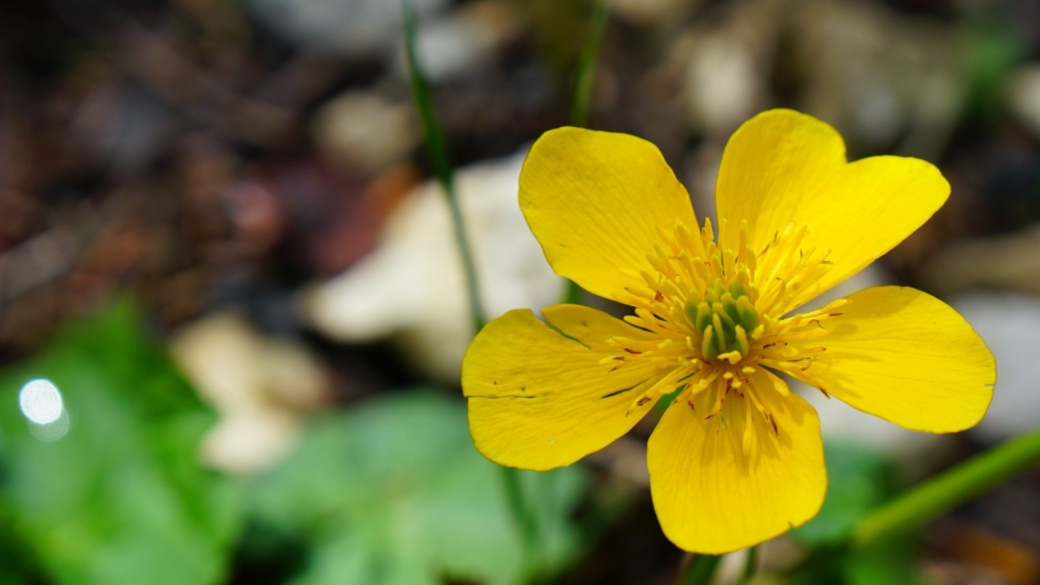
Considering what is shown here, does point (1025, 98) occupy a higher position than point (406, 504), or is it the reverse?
point (1025, 98)

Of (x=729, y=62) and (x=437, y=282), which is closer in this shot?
(x=437, y=282)

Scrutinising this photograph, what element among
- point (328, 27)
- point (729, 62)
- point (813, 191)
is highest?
point (328, 27)

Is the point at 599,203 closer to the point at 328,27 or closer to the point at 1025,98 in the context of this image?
the point at 328,27

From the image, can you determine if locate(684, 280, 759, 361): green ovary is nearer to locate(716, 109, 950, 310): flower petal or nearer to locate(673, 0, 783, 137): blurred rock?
locate(716, 109, 950, 310): flower petal

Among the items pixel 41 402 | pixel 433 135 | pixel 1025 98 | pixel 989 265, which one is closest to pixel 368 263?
pixel 41 402

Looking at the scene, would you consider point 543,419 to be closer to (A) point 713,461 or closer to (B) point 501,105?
(A) point 713,461

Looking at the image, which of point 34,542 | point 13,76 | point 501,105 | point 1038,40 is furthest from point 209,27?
point 1038,40

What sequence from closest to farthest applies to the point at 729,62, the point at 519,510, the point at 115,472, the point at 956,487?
1. the point at 956,487
2. the point at 519,510
3. the point at 115,472
4. the point at 729,62
